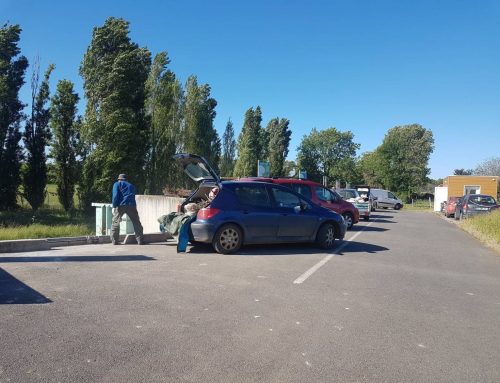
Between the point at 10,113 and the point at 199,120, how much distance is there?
611 inches

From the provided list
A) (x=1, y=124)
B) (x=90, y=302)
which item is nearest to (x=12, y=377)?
(x=90, y=302)

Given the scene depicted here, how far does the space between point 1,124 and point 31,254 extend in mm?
25391

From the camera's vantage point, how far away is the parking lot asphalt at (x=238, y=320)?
381cm

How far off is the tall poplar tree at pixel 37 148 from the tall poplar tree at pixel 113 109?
4.05 m

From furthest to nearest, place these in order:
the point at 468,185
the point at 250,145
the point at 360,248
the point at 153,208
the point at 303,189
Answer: the point at 250,145, the point at 468,185, the point at 303,189, the point at 153,208, the point at 360,248

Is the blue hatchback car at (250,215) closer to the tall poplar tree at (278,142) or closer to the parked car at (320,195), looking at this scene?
the parked car at (320,195)

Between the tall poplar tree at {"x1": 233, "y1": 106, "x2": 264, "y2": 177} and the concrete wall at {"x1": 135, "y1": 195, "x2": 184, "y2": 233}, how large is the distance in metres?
39.8

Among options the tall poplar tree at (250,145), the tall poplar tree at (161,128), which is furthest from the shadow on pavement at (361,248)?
the tall poplar tree at (250,145)

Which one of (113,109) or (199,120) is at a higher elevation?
(199,120)

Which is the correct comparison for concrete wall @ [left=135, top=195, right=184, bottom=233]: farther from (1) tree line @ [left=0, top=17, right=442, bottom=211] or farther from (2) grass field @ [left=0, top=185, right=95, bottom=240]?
(1) tree line @ [left=0, top=17, right=442, bottom=211]

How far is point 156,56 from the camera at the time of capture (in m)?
35.9

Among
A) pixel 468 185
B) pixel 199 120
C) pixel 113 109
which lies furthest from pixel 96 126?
pixel 468 185

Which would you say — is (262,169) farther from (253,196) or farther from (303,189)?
(253,196)

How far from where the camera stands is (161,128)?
118ft
